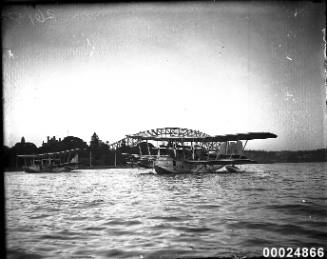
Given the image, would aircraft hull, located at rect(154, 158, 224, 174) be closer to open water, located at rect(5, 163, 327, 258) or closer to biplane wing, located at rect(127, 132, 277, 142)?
biplane wing, located at rect(127, 132, 277, 142)

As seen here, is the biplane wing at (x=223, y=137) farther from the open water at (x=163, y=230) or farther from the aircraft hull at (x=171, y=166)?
the open water at (x=163, y=230)

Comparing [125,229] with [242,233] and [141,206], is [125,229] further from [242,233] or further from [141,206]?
[141,206]

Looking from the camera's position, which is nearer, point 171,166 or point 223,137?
point 223,137

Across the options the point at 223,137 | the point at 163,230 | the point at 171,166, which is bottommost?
the point at 163,230

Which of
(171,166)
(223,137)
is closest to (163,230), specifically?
(223,137)

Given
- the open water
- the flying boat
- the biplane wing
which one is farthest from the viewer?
the flying boat

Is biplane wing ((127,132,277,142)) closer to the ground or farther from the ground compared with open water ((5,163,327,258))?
farther from the ground

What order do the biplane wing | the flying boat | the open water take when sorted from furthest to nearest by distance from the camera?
the flying boat → the biplane wing → the open water

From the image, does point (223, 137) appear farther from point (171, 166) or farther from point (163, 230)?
point (163, 230)

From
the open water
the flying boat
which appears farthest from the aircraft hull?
the open water

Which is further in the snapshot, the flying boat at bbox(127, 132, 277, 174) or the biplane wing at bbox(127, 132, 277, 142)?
the flying boat at bbox(127, 132, 277, 174)

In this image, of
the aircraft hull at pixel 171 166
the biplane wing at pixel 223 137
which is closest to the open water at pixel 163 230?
the biplane wing at pixel 223 137
